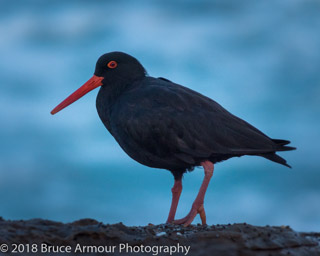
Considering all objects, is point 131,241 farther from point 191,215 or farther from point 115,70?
point 115,70

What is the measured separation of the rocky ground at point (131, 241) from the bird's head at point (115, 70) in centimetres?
310

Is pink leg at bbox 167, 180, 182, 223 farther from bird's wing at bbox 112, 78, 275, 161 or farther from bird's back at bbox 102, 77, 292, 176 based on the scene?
bird's wing at bbox 112, 78, 275, 161

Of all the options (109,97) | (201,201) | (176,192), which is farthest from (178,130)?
(109,97)

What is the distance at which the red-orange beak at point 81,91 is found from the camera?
7777mm

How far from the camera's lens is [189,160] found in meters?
6.58

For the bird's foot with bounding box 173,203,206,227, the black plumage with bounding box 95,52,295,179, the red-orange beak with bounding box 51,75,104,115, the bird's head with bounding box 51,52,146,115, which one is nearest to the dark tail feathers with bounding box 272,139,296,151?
the black plumage with bounding box 95,52,295,179

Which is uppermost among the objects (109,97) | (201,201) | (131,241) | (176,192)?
(109,97)

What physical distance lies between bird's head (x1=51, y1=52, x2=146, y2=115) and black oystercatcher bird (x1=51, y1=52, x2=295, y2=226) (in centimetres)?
34

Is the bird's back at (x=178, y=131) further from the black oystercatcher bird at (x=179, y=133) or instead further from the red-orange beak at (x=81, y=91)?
the red-orange beak at (x=81, y=91)

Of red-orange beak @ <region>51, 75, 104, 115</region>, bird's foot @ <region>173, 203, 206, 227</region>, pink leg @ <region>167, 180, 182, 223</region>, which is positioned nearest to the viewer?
bird's foot @ <region>173, 203, 206, 227</region>

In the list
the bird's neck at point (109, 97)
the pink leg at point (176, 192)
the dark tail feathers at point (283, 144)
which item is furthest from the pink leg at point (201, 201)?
the bird's neck at point (109, 97)

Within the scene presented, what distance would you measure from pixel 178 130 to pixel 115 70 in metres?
1.79

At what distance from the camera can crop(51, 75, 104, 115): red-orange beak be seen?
7777 millimetres

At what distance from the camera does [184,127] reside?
6602 millimetres
